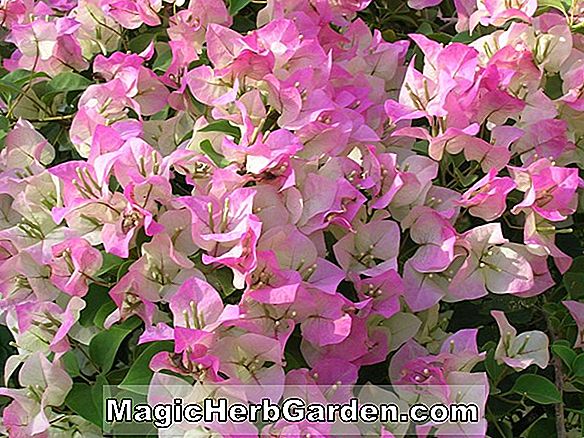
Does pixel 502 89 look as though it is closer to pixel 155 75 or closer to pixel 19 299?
pixel 155 75

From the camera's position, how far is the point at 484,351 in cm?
93

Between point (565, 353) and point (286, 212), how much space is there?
31cm

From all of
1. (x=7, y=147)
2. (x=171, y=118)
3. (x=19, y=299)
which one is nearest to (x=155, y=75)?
(x=171, y=118)

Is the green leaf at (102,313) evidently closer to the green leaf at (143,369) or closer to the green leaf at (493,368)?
the green leaf at (143,369)

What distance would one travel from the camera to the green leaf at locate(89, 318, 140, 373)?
0.85 meters

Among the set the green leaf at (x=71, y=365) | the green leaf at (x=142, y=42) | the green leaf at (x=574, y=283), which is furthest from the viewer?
the green leaf at (x=142, y=42)

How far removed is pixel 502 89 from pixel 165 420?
0.49 m

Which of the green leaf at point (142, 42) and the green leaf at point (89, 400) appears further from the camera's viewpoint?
the green leaf at point (142, 42)

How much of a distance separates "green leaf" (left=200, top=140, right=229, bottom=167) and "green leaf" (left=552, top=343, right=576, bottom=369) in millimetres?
371

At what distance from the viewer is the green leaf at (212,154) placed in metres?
0.91

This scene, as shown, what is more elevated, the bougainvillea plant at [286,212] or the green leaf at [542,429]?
the bougainvillea plant at [286,212]

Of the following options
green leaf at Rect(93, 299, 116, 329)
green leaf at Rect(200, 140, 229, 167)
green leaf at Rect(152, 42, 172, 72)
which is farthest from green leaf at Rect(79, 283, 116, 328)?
green leaf at Rect(152, 42, 172, 72)

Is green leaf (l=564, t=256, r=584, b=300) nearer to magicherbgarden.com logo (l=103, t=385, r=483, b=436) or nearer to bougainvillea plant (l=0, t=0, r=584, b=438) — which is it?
bougainvillea plant (l=0, t=0, r=584, b=438)

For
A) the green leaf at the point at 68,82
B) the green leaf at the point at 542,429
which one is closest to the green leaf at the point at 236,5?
the green leaf at the point at 68,82
